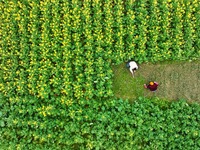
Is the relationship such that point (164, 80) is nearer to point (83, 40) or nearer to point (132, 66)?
point (132, 66)

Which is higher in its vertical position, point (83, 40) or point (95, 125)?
point (83, 40)

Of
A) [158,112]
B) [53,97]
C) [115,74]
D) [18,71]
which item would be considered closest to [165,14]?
[115,74]

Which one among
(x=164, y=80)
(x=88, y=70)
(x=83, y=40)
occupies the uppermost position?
(x=83, y=40)

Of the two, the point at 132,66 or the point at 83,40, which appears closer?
the point at 132,66

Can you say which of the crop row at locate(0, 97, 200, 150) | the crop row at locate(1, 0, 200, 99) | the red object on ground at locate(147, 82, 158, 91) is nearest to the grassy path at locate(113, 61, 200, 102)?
the red object on ground at locate(147, 82, 158, 91)

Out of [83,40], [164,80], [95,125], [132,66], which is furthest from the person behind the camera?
[164,80]

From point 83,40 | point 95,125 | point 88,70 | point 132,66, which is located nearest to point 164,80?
point 132,66

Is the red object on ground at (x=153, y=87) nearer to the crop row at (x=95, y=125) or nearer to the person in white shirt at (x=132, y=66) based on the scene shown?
the crop row at (x=95, y=125)

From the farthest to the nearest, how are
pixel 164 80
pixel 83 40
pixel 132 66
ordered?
pixel 164 80 → pixel 83 40 → pixel 132 66

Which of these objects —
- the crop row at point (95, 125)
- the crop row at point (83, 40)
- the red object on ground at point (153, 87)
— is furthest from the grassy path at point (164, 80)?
the crop row at point (95, 125)

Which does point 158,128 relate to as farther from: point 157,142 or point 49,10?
point 49,10
